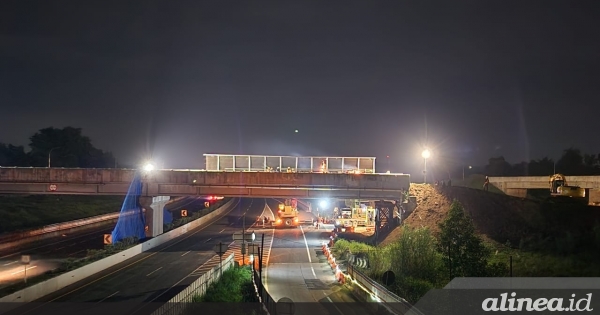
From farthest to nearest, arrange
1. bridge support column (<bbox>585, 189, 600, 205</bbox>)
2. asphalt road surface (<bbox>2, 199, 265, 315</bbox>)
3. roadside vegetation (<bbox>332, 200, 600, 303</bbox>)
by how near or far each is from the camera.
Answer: bridge support column (<bbox>585, 189, 600, 205</bbox>), asphalt road surface (<bbox>2, 199, 265, 315</bbox>), roadside vegetation (<bbox>332, 200, 600, 303</bbox>)

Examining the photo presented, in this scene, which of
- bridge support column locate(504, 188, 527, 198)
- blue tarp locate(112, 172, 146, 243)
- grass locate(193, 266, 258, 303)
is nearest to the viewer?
grass locate(193, 266, 258, 303)

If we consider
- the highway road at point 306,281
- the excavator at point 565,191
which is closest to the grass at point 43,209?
the highway road at point 306,281

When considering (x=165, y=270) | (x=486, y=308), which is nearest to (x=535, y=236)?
(x=486, y=308)

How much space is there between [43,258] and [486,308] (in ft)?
125

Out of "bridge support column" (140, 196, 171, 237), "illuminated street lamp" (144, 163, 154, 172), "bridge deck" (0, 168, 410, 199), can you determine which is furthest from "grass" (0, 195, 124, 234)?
"illuminated street lamp" (144, 163, 154, 172)

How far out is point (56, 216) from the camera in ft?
262

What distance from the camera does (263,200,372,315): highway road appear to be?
2838 cm

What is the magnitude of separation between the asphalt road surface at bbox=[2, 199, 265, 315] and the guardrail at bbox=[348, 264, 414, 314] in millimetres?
9636

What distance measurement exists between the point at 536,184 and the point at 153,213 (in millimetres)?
37290

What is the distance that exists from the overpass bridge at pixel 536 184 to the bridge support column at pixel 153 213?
3517 cm

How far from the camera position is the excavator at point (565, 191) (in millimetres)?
41528

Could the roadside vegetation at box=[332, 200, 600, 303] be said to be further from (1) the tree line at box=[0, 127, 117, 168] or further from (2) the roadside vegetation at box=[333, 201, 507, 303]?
(1) the tree line at box=[0, 127, 117, 168]

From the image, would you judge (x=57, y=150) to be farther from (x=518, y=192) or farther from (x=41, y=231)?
(x=518, y=192)

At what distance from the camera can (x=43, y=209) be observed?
82.8 m
